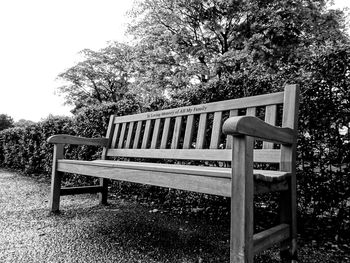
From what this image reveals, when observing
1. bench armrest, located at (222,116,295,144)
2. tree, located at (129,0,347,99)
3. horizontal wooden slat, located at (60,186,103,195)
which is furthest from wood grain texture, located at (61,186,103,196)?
tree, located at (129,0,347,99)

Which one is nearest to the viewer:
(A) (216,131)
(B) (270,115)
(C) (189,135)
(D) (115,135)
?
(B) (270,115)

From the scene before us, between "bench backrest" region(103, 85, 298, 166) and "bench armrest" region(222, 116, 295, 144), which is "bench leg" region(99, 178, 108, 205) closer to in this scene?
"bench backrest" region(103, 85, 298, 166)

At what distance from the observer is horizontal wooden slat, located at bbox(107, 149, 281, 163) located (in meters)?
1.88

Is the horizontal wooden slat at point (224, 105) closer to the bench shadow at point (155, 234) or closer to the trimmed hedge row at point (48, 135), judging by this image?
the bench shadow at point (155, 234)

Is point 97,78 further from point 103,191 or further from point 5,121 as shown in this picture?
point 103,191

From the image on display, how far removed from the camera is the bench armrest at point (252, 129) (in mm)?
1194

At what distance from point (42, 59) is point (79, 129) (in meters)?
26.5

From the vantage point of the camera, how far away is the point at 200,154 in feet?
7.68

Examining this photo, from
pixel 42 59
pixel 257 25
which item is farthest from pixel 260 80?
pixel 42 59

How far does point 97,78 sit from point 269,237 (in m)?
29.2

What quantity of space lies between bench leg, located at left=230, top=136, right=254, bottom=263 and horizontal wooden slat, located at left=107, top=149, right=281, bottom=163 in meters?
0.67

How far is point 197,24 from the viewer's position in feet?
43.7

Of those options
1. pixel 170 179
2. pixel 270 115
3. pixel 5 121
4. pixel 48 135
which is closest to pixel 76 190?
pixel 170 179

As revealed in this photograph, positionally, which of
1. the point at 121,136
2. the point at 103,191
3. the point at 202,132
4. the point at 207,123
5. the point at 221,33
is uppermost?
the point at 221,33
